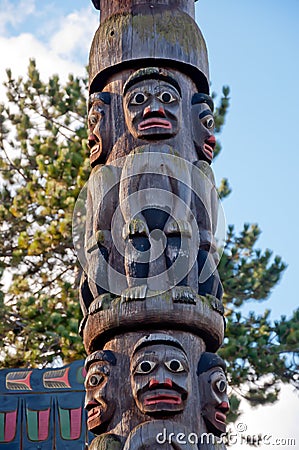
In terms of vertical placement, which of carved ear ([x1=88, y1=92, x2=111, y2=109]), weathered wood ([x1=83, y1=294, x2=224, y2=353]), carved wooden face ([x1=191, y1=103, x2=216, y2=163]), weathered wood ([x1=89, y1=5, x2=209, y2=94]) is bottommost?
weathered wood ([x1=83, y1=294, x2=224, y2=353])

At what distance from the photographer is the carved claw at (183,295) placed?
174 inches

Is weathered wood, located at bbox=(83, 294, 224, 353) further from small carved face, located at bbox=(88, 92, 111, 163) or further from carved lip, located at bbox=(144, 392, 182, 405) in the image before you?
small carved face, located at bbox=(88, 92, 111, 163)

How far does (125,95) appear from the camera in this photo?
203 inches

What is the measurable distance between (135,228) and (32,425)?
11.7 feet

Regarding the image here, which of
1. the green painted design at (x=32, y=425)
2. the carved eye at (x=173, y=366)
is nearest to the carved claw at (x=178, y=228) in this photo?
the carved eye at (x=173, y=366)

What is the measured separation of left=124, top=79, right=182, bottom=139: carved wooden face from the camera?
16.3 feet

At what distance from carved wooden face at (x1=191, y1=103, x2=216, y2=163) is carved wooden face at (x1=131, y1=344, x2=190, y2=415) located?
1455 millimetres

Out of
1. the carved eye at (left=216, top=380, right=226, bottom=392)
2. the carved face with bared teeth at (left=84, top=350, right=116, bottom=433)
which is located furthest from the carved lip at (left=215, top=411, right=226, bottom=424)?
the carved face with bared teeth at (left=84, top=350, right=116, bottom=433)

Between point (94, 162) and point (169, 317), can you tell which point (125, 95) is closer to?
point (94, 162)

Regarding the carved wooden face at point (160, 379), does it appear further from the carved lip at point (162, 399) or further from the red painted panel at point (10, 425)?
the red painted panel at point (10, 425)

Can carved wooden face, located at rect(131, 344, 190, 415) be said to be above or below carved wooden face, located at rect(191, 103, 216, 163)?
below

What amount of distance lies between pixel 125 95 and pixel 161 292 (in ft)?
4.66

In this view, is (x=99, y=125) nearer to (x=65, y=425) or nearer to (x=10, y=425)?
(x=65, y=425)

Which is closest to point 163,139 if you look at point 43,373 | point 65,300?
point 43,373
